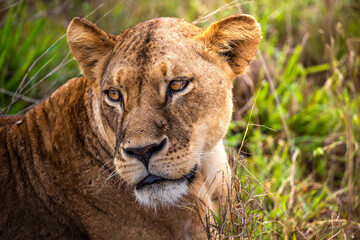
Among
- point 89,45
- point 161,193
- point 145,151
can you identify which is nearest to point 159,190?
point 161,193

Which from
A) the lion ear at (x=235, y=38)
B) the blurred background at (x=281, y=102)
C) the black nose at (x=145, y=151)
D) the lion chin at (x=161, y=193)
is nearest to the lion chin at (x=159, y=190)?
the lion chin at (x=161, y=193)

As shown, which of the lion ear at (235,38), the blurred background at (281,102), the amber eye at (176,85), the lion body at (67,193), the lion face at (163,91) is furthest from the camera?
the blurred background at (281,102)

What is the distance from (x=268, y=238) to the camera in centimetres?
407

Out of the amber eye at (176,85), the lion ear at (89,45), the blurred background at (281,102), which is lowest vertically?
the blurred background at (281,102)

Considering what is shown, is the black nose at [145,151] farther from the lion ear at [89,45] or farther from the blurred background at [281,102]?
the lion ear at [89,45]

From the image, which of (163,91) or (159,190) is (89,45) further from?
(159,190)

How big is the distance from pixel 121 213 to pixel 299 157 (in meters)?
3.07

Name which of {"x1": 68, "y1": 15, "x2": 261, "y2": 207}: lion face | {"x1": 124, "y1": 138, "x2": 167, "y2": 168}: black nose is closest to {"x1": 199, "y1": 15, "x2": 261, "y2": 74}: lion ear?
{"x1": 68, "y1": 15, "x2": 261, "y2": 207}: lion face

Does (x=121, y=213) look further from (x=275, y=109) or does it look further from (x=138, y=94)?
(x=275, y=109)

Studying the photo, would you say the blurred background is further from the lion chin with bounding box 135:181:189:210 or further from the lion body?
the lion body

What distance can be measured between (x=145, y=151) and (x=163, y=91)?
48cm

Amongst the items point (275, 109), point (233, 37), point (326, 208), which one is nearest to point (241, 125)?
point (275, 109)

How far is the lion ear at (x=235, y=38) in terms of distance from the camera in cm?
337

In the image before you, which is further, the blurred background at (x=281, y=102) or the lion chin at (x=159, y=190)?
the blurred background at (x=281, y=102)
